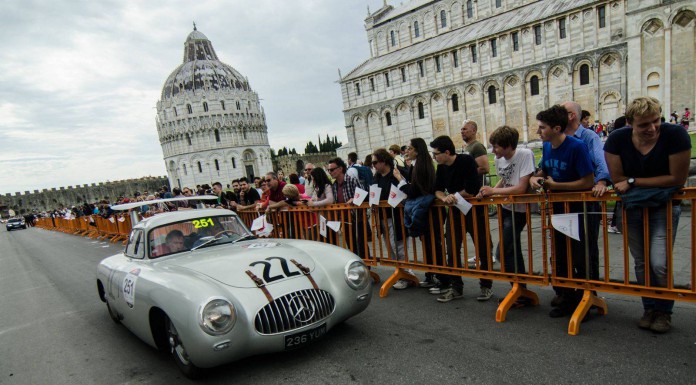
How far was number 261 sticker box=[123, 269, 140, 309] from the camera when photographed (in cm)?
379

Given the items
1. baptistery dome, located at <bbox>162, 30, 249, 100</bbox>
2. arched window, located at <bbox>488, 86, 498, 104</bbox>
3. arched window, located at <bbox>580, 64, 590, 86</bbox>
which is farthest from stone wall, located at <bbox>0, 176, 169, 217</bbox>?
arched window, located at <bbox>580, 64, 590, 86</bbox>

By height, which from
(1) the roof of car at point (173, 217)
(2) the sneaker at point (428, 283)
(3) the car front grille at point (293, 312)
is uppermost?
(1) the roof of car at point (173, 217)

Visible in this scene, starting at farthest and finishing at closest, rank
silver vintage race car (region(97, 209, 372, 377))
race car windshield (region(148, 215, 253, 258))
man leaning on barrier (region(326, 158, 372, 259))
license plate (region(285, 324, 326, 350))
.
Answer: man leaning on barrier (region(326, 158, 372, 259)) < race car windshield (region(148, 215, 253, 258)) < license plate (region(285, 324, 326, 350)) < silver vintage race car (region(97, 209, 372, 377))

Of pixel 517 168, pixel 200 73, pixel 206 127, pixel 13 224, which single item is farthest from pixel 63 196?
pixel 517 168

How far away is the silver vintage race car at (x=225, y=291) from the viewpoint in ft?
9.62

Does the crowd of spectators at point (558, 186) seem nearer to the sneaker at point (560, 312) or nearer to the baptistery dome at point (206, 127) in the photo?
the sneaker at point (560, 312)

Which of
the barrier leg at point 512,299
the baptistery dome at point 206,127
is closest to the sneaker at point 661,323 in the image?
the barrier leg at point 512,299

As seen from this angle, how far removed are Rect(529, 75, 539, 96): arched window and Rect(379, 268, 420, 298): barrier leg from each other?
40158 mm

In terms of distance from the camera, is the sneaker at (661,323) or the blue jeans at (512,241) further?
the blue jeans at (512,241)

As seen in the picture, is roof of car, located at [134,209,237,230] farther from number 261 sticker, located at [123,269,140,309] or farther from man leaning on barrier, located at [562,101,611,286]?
man leaning on barrier, located at [562,101,611,286]

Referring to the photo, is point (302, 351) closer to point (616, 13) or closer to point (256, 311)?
point (256, 311)

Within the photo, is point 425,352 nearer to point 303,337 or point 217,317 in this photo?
point 303,337

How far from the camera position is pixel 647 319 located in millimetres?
3160

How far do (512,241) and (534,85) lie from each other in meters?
40.8
